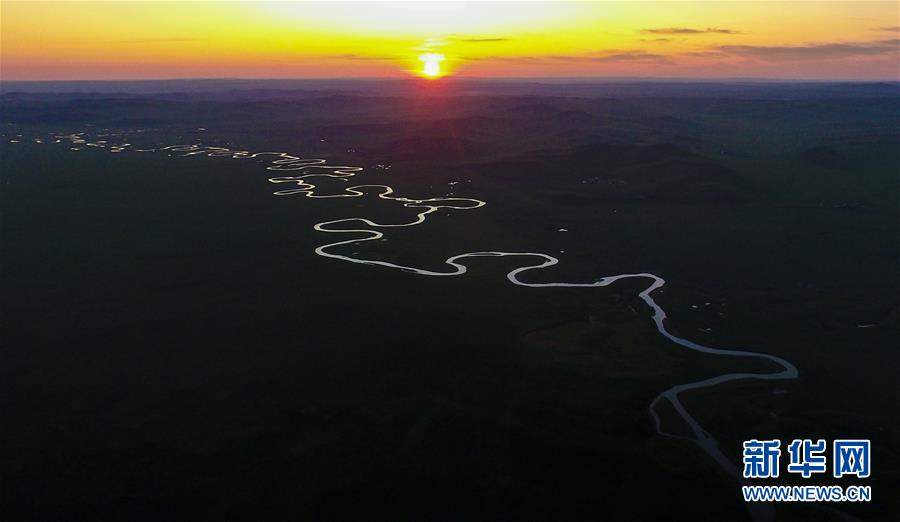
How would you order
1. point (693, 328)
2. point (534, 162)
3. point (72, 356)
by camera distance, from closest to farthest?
point (72, 356) < point (693, 328) < point (534, 162)

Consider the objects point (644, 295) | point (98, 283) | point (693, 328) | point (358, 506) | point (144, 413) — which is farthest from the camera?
point (98, 283)

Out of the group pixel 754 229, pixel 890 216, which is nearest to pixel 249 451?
pixel 754 229

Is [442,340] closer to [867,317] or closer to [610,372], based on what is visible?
[610,372]

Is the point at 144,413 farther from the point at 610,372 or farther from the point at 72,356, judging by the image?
the point at 610,372

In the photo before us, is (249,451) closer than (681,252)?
Yes

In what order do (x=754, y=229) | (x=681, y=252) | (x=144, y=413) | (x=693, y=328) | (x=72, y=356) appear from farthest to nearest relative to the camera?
1. (x=754, y=229)
2. (x=681, y=252)
3. (x=693, y=328)
4. (x=72, y=356)
5. (x=144, y=413)

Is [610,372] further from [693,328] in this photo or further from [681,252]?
[681,252]

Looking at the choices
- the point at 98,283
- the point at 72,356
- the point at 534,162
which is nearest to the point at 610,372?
the point at 72,356

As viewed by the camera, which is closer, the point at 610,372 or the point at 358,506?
the point at 358,506

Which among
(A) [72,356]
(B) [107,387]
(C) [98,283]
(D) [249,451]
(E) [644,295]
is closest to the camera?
(D) [249,451]
